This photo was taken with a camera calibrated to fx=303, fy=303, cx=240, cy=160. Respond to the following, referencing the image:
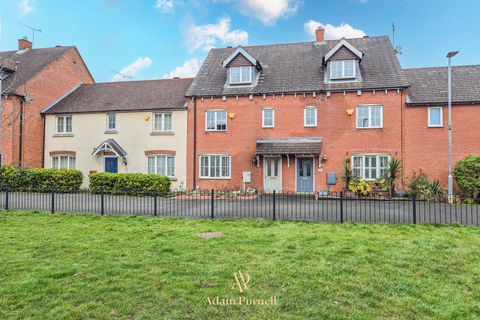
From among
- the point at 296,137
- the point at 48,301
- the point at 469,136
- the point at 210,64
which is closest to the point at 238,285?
the point at 48,301

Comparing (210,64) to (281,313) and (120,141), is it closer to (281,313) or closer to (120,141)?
(120,141)

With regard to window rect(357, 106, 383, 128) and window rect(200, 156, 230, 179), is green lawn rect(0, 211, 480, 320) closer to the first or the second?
window rect(357, 106, 383, 128)

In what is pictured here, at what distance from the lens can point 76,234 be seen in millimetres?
8242

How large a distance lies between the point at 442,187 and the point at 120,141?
822 inches

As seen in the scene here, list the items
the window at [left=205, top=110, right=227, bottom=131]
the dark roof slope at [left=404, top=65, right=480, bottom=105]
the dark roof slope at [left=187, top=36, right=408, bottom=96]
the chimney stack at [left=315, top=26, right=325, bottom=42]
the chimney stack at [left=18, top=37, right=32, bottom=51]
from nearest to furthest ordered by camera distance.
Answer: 1. the dark roof slope at [left=404, top=65, right=480, bottom=105]
2. the dark roof slope at [left=187, top=36, right=408, bottom=96]
3. the window at [left=205, top=110, right=227, bottom=131]
4. the chimney stack at [left=315, top=26, right=325, bottom=42]
5. the chimney stack at [left=18, top=37, right=32, bottom=51]

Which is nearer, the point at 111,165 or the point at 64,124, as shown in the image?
the point at 111,165

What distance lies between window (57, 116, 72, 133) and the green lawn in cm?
1611

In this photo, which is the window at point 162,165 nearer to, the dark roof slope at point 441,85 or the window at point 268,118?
the window at point 268,118

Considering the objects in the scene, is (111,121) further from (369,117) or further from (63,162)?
(369,117)

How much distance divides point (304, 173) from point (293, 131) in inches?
110

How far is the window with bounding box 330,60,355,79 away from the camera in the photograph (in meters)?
19.3

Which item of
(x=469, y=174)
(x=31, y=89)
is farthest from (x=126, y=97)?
(x=469, y=174)

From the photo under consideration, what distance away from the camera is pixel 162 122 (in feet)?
70.4

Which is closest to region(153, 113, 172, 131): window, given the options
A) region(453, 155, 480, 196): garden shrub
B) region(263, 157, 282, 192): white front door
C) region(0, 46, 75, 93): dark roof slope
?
region(263, 157, 282, 192): white front door
